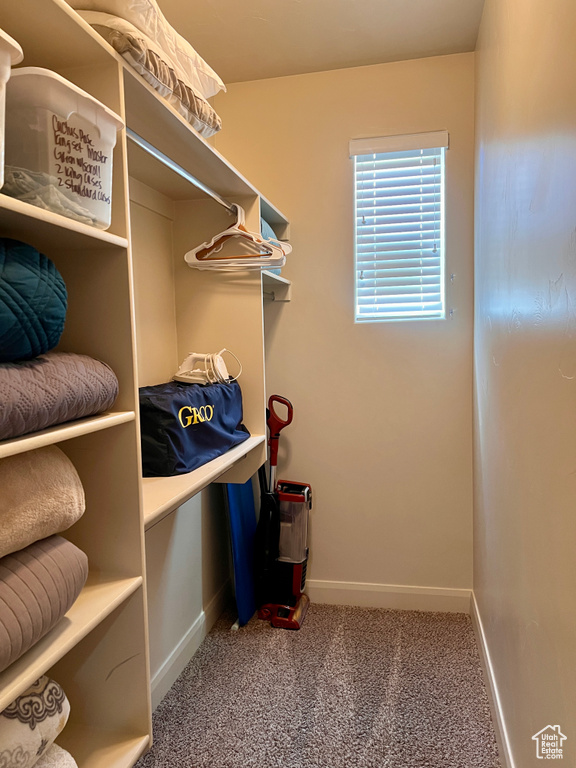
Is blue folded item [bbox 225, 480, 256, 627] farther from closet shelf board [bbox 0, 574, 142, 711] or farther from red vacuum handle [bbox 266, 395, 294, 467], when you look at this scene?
closet shelf board [bbox 0, 574, 142, 711]

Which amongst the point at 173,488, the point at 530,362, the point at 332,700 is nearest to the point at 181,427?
the point at 173,488

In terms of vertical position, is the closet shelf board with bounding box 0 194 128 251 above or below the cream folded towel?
above

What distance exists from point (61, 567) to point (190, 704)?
1340 mm

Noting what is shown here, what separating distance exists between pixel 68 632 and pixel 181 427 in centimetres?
72

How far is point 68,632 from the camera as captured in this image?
2.96ft

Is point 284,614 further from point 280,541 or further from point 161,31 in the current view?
point 161,31

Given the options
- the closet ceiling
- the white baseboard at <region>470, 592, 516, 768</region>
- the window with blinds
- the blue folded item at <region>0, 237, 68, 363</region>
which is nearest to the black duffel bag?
the blue folded item at <region>0, 237, 68, 363</region>

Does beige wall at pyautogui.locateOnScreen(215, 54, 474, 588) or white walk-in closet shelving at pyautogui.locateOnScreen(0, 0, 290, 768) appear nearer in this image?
white walk-in closet shelving at pyautogui.locateOnScreen(0, 0, 290, 768)

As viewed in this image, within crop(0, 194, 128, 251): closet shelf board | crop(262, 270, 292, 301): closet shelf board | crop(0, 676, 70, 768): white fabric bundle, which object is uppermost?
crop(262, 270, 292, 301): closet shelf board

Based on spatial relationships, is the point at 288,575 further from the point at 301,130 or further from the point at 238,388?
the point at 301,130

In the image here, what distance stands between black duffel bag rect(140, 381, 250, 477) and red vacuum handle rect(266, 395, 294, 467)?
26.2 inches

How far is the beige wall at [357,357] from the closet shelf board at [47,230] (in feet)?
5.39

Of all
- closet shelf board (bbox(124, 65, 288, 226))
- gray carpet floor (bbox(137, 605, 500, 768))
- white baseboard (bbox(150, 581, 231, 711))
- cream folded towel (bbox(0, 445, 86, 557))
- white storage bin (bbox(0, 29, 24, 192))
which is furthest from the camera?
white baseboard (bbox(150, 581, 231, 711))

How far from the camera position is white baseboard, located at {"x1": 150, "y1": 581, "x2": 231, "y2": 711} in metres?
1.92
